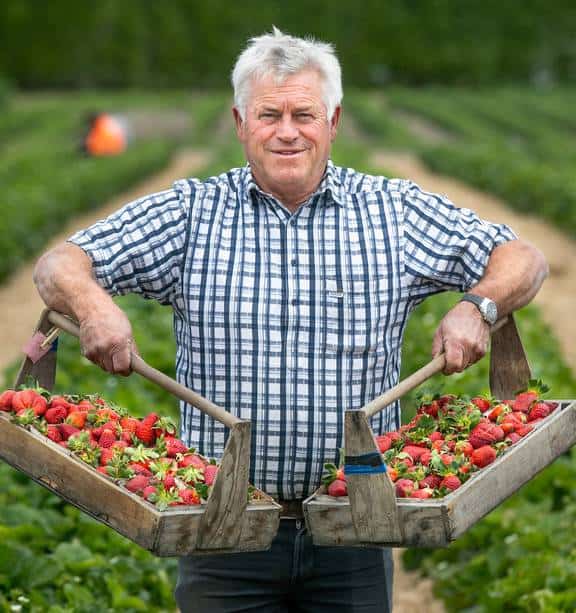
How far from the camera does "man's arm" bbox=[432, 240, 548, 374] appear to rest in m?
2.73

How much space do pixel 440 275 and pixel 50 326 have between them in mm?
928

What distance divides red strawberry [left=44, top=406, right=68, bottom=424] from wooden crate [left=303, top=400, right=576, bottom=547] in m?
0.59

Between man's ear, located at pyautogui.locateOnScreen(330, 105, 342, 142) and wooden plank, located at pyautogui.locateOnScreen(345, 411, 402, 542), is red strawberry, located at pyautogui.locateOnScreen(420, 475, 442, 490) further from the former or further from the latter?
man's ear, located at pyautogui.locateOnScreen(330, 105, 342, 142)

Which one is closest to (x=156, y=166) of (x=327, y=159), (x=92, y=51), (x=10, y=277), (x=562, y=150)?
(x=562, y=150)

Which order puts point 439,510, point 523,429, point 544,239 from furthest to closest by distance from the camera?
point 544,239 < point 523,429 < point 439,510

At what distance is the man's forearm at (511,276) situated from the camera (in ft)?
9.43

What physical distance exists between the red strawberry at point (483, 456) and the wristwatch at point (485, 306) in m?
0.32

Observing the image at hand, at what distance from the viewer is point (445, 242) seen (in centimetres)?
296

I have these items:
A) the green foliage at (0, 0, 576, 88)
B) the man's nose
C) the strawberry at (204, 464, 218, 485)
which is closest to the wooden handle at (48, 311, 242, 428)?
the strawberry at (204, 464, 218, 485)

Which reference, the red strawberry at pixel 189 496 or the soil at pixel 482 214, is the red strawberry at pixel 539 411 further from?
the soil at pixel 482 214

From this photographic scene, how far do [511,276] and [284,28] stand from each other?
63762 mm

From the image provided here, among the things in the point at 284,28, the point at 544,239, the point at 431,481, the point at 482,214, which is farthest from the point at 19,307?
the point at 284,28

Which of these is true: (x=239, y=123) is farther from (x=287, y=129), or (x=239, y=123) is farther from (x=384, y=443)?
(x=384, y=443)

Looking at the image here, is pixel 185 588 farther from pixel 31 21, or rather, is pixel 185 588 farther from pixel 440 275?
pixel 31 21
